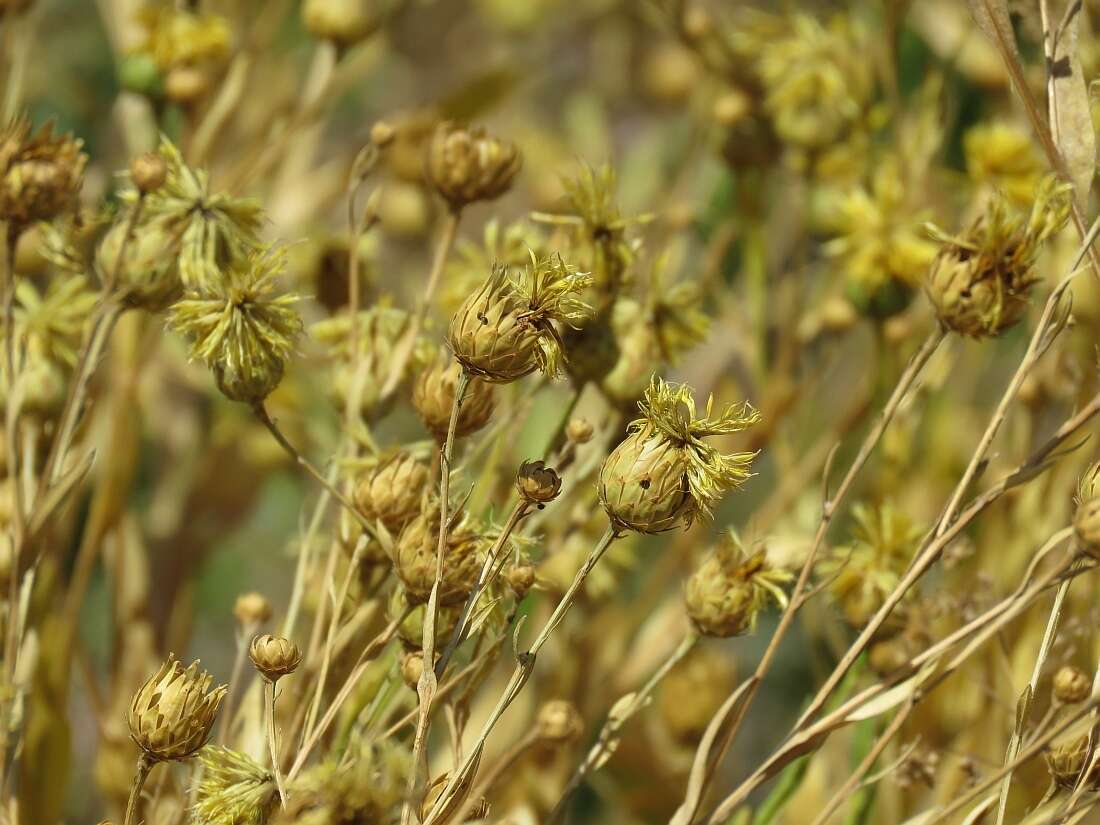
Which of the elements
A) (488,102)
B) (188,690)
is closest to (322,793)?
(188,690)

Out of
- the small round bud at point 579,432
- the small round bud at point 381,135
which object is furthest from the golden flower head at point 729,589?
the small round bud at point 381,135

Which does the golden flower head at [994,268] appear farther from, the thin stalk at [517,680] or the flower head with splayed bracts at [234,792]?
the flower head with splayed bracts at [234,792]

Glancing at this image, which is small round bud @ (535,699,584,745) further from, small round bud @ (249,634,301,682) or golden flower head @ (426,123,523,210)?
golden flower head @ (426,123,523,210)

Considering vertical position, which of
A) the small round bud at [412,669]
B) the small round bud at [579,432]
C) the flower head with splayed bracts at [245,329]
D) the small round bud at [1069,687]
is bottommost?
the small round bud at [1069,687]

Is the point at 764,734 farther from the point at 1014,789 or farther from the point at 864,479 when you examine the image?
the point at 1014,789

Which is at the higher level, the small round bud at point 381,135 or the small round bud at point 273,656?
the small round bud at point 381,135

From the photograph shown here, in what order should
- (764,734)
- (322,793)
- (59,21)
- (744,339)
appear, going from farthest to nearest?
(59,21) < (764,734) < (744,339) < (322,793)
